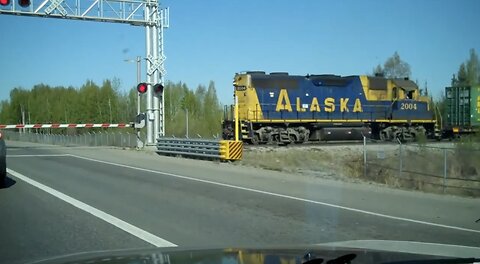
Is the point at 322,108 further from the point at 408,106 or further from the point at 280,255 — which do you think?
the point at 280,255

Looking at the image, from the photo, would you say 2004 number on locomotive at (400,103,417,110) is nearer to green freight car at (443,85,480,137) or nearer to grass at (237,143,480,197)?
green freight car at (443,85,480,137)

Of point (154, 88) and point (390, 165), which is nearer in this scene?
point (390, 165)

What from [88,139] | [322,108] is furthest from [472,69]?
[88,139]

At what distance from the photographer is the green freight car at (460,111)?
3450cm

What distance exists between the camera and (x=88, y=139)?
49938 millimetres

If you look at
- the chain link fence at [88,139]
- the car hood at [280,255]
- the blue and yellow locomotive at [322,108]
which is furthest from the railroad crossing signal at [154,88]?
the car hood at [280,255]

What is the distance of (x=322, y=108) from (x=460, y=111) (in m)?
10.6

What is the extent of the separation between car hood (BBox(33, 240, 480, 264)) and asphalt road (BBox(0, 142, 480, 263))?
140 cm

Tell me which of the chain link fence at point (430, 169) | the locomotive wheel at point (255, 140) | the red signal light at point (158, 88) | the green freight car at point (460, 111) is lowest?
the chain link fence at point (430, 169)

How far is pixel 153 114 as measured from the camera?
30.9 m

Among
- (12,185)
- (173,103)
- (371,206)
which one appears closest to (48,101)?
(173,103)

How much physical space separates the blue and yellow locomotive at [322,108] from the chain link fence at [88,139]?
832cm

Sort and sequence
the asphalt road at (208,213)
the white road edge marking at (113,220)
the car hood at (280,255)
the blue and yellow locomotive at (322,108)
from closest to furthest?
the car hood at (280,255), the white road edge marking at (113,220), the asphalt road at (208,213), the blue and yellow locomotive at (322,108)

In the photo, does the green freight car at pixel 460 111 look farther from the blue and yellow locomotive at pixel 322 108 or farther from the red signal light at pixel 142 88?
the red signal light at pixel 142 88
